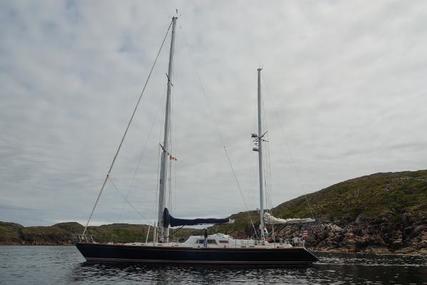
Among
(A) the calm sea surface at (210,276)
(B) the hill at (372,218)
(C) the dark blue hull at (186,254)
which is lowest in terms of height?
(A) the calm sea surface at (210,276)

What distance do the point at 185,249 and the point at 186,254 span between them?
553 mm

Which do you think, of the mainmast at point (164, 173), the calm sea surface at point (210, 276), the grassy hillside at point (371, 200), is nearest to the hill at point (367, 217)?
the grassy hillside at point (371, 200)

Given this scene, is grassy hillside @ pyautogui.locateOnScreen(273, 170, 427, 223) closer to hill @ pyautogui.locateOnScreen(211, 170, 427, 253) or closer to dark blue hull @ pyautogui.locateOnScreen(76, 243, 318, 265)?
hill @ pyautogui.locateOnScreen(211, 170, 427, 253)

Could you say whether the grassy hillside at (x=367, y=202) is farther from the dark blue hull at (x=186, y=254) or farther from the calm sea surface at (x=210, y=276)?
the calm sea surface at (x=210, y=276)

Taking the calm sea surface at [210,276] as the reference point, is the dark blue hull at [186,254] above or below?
above

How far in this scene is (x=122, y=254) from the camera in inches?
1714

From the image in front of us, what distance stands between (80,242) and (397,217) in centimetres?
6851

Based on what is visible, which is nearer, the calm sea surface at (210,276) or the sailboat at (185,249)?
the calm sea surface at (210,276)

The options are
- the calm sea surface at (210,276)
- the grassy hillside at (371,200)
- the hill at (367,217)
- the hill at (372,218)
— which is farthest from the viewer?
the grassy hillside at (371,200)

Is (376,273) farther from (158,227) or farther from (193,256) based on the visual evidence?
(158,227)

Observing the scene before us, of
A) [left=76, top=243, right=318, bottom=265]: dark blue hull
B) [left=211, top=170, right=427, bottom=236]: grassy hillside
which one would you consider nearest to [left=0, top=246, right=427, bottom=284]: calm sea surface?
[left=76, top=243, right=318, bottom=265]: dark blue hull

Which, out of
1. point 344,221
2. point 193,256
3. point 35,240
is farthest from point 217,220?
point 35,240

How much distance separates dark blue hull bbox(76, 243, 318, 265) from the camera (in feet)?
141

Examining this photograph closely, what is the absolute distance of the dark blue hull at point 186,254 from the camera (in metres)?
43.1
